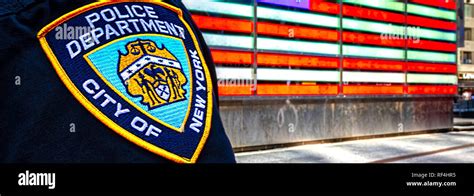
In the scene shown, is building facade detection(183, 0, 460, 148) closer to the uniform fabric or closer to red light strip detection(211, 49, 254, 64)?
red light strip detection(211, 49, 254, 64)

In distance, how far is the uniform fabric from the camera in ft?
3.79

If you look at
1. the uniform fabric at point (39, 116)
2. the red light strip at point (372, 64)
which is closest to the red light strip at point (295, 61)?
the red light strip at point (372, 64)

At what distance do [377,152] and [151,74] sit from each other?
344 inches

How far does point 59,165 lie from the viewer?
118 centimetres

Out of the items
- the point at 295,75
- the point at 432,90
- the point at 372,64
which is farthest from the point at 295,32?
the point at 432,90

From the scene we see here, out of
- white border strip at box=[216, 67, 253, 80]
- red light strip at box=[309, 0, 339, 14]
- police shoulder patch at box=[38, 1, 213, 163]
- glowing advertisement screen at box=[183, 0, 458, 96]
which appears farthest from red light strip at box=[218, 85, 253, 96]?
police shoulder patch at box=[38, 1, 213, 163]

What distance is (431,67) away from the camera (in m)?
14.2

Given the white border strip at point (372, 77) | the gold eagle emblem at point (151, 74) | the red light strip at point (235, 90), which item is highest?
the white border strip at point (372, 77)

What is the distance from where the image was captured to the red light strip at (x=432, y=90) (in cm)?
1366

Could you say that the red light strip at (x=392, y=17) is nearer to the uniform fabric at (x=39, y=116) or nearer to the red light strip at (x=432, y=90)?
the red light strip at (x=432, y=90)

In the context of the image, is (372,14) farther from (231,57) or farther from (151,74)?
(151,74)

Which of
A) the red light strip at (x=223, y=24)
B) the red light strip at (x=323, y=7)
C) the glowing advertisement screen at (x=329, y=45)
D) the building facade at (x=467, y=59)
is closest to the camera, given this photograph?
the red light strip at (x=223, y=24)

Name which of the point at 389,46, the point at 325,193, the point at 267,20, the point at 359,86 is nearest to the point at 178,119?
the point at 325,193

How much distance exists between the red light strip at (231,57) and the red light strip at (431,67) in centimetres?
598
